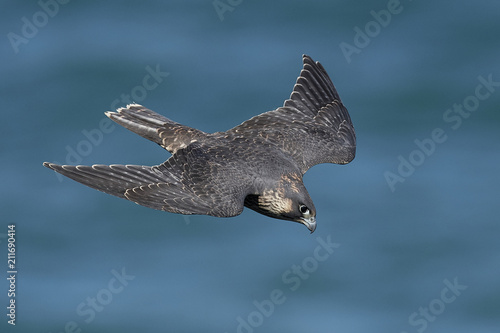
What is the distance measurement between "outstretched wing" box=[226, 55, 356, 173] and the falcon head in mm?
1001

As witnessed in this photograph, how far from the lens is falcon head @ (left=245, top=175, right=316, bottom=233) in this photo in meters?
17.3

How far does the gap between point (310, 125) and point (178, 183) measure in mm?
3122

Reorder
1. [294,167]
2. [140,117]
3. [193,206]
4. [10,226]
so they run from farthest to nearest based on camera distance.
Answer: [10,226], [140,117], [294,167], [193,206]

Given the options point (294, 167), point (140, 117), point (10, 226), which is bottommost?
point (294, 167)

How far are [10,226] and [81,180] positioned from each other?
12266 millimetres

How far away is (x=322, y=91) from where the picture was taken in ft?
66.8

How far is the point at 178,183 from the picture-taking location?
17312 millimetres

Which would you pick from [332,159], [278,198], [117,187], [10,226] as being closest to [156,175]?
[117,187]

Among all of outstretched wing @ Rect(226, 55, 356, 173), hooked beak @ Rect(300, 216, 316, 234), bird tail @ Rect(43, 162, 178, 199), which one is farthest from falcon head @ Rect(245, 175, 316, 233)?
bird tail @ Rect(43, 162, 178, 199)

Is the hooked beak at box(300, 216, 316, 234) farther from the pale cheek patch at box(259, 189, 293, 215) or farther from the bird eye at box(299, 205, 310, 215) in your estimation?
the pale cheek patch at box(259, 189, 293, 215)

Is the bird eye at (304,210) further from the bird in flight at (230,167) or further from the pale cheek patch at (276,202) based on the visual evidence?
the pale cheek patch at (276,202)

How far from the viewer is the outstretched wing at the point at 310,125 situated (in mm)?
18734

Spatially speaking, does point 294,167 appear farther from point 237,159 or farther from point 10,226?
point 10,226

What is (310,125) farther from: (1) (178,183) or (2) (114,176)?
(2) (114,176)
